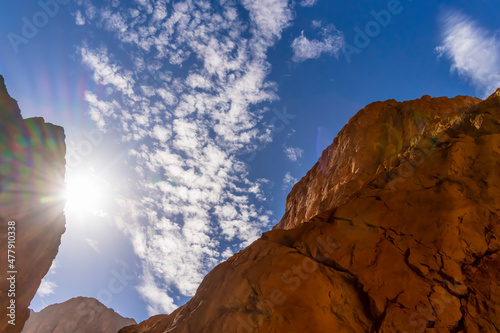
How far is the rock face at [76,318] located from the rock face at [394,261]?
84219 millimetres

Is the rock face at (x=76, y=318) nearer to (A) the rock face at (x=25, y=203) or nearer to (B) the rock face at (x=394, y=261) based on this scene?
(A) the rock face at (x=25, y=203)

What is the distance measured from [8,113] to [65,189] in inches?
689

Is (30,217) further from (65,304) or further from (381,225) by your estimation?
(65,304)

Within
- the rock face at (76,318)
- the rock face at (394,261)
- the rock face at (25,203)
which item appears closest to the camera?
the rock face at (394,261)

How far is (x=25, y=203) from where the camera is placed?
33.7 m

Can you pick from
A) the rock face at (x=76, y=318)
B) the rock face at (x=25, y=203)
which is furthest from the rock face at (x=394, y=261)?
the rock face at (x=76, y=318)

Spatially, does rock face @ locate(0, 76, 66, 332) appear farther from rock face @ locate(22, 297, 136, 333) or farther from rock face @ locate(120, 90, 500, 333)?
rock face @ locate(22, 297, 136, 333)

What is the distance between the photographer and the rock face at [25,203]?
29.8 m

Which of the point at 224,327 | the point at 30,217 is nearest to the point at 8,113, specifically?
the point at 30,217

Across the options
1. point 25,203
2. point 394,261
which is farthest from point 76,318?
point 394,261

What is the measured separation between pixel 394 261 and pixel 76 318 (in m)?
94.7

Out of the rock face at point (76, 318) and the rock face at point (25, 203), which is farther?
the rock face at point (76, 318)

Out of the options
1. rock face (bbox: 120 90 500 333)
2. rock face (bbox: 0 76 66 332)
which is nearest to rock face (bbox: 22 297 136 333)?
rock face (bbox: 0 76 66 332)

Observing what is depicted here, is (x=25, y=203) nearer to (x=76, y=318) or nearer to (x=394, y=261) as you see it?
(x=394, y=261)
